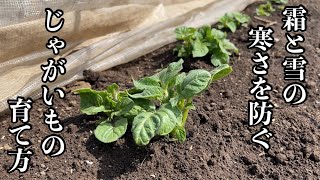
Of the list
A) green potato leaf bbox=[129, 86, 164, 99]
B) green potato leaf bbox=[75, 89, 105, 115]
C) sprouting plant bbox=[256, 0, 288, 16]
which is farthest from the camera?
sprouting plant bbox=[256, 0, 288, 16]

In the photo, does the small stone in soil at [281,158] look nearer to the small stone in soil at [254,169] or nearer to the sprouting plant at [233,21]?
the small stone in soil at [254,169]

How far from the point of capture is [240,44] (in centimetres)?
261

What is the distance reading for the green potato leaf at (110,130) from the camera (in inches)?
70.6

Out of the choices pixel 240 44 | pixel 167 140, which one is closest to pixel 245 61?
pixel 240 44

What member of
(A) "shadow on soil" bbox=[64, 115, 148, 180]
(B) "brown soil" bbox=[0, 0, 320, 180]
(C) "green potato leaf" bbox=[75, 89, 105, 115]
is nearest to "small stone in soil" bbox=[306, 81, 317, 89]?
(B) "brown soil" bbox=[0, 0, 320, 180]

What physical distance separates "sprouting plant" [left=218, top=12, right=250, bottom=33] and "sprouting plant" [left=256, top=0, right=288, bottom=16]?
18 centimetres

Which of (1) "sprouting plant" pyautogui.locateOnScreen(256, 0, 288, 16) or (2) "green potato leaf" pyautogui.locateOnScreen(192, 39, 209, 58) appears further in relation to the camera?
(1) "sprouting plant" pyautogui.locateOnScreen(256, 0, 288, 16)

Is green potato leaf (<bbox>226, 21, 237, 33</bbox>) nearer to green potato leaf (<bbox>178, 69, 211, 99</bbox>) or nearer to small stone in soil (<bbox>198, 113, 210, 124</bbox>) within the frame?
small stone in soil (<bbox>198, 113, 210, 124</bbox>)

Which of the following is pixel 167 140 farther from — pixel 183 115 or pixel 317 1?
pixel 317 1

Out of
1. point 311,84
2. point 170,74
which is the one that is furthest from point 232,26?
point 170,74

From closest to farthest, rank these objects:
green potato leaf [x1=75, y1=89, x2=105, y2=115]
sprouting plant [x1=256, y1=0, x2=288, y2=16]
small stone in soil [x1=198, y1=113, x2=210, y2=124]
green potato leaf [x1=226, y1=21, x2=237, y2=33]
Answer: green potato leaf [x1=75, y1=89, x2=105, y2=115]
small stone in soil [x1=198, y1=113, x2=210, y2=124]
green potato leaf [x1=226, y1=21, x2=237, y2=33]
sprouting plant [x1=256, y1=0, x2=288, y2=16]

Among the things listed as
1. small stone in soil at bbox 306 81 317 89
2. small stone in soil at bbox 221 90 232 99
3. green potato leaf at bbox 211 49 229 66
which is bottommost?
small stone in soil at bbox 306 81 317 89

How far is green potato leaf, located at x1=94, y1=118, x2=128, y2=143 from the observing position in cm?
179

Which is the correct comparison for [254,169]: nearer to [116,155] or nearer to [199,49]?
[116,155]
